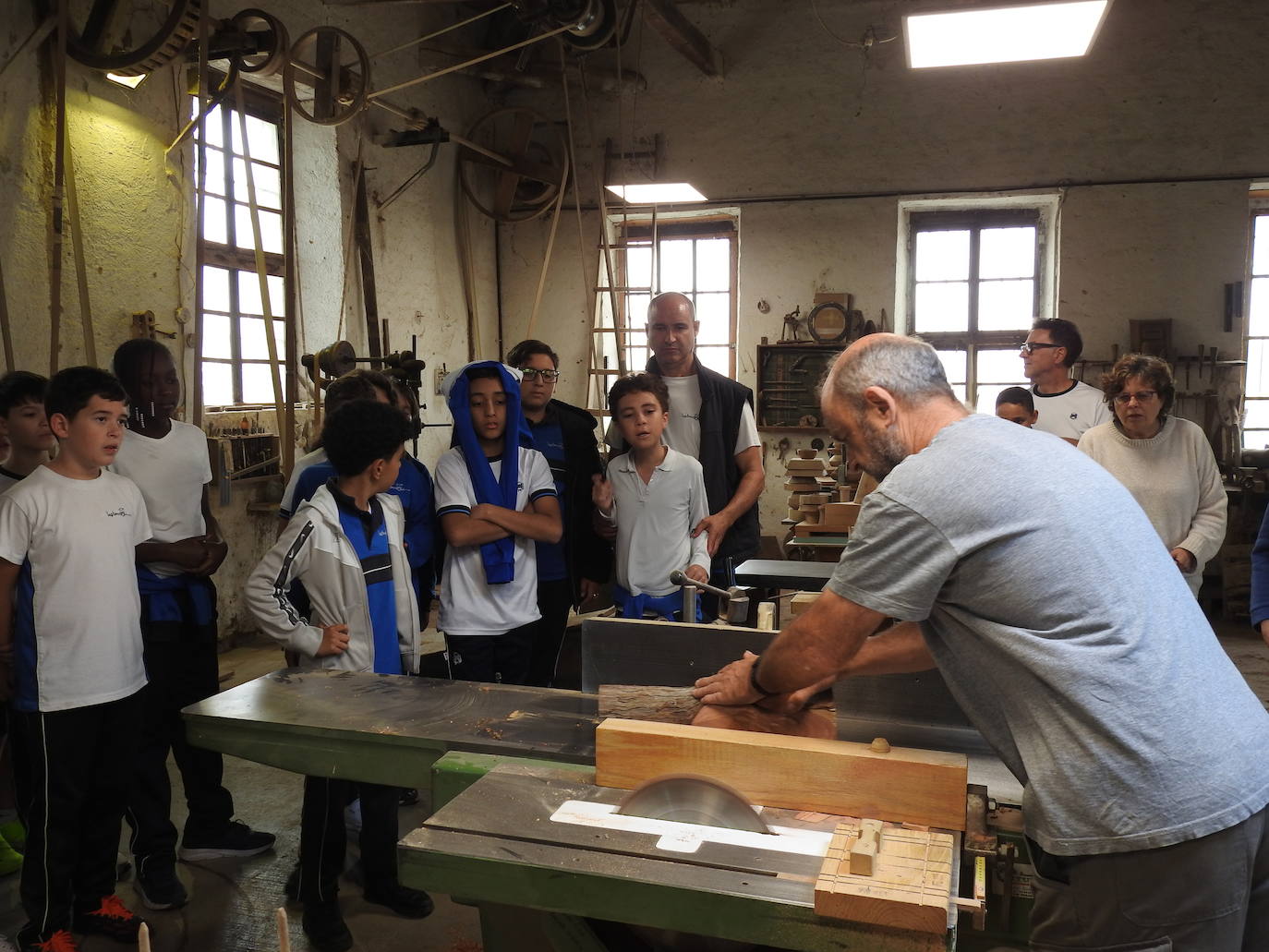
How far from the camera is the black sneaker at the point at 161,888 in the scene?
2.51 metres

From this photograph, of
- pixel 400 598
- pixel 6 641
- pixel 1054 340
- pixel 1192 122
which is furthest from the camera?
pixel 1192 122

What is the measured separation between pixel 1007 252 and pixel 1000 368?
34.1 inches

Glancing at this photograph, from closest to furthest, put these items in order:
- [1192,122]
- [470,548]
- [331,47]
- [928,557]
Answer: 1. [928,557]
2. [470,548]
3. [331,47]
4. [1192,122]

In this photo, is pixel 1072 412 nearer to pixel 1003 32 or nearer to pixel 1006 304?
pixel 1003 32

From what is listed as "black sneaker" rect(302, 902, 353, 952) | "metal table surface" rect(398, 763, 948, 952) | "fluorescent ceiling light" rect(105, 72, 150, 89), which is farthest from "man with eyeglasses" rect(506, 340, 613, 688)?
"fluorescent ceiling light" rect(105, 72, 150, 89)

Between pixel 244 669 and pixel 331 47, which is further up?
pixel 331 47

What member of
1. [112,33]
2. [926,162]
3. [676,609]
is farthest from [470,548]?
[926,162]

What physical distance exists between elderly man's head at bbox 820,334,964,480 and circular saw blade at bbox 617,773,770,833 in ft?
1.71

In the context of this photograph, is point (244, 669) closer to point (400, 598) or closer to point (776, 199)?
point (400, 598)

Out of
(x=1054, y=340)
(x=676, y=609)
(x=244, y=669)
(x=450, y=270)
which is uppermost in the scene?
(x=450, y=270)

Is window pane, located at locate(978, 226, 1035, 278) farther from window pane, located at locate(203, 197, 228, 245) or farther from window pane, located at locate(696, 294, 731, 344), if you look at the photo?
window pane, located at locate(203, 197, 228, 245)

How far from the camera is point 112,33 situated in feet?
13.2

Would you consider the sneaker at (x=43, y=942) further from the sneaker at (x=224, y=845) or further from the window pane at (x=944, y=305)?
the window pane at (x=944, y=305)

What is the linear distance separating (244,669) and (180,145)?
8.44 ft
